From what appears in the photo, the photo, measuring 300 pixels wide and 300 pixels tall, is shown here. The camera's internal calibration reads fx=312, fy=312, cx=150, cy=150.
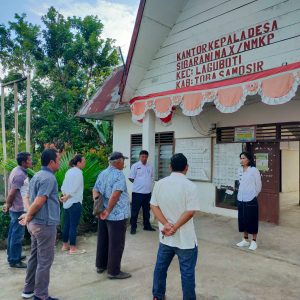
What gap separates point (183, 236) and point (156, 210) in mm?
380

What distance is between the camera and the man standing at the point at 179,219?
3.07m

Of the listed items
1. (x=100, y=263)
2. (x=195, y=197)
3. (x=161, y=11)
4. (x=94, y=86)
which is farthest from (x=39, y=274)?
(x=94, y=86)

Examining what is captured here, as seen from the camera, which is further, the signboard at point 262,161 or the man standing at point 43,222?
the signboard at point 262,161

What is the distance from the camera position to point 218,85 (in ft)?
18.4

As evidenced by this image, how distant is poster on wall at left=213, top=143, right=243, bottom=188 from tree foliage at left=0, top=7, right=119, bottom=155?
20.7 feet

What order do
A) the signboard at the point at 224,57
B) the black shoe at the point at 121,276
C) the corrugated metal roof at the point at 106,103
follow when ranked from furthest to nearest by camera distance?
1. the corrugated metal roof at the point at 106,103
2. the signboard at the point at 224,57
3. the black shoe at the point at 121,276

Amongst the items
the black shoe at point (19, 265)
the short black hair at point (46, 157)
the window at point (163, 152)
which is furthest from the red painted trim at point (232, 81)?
the black shoe at point (19, 265)

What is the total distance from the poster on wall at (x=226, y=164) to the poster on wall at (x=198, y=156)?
0.22 m

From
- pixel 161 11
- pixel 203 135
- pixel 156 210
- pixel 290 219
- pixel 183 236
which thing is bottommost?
pixel 290 219

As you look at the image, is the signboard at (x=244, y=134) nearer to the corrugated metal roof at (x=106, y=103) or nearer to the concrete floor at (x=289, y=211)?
the concrete floor at (x=289, y=211)

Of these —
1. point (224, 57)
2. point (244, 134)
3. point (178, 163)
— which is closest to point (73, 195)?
point (178, 163)

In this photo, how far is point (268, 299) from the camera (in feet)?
11.7

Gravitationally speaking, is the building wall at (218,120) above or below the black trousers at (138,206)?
above

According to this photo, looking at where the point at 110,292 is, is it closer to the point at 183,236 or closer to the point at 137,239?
the point at 183,236
